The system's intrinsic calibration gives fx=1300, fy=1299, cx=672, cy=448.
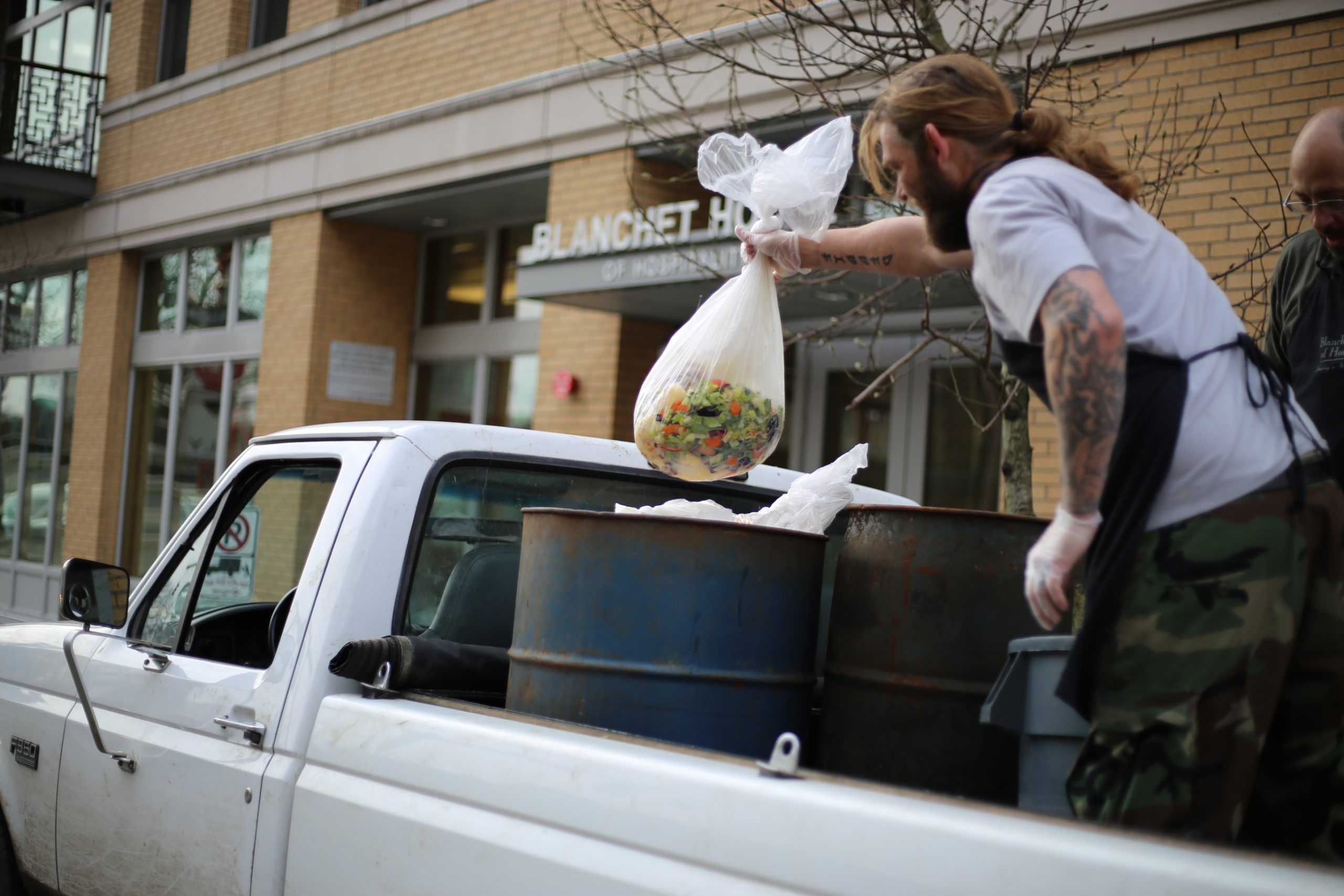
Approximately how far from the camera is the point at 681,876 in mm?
2039

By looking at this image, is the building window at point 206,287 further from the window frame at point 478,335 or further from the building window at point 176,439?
the window frame at point 478,335

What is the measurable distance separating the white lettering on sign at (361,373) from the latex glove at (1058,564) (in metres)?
11.4

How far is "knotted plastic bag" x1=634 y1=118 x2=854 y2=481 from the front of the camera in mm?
2957

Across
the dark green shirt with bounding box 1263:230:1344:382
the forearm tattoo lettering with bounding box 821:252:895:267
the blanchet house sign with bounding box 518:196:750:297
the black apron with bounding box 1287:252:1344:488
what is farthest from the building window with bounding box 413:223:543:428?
the black apron with bounding box 1287:252:1344:488

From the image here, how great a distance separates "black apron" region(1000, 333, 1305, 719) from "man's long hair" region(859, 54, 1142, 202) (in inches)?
14.8

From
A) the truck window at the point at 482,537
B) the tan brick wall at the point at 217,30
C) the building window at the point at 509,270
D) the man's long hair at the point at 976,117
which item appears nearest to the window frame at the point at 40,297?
the tan brick wall at the point at 217,30

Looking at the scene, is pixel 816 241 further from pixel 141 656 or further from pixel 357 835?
pixel 141 656

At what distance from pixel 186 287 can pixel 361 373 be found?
367 cm

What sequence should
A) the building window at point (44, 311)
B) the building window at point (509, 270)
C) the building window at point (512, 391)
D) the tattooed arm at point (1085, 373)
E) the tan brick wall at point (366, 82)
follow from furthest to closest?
the building window at point (44, 311)
the building window at point (509, 270)
the building window at point (512, 391)
the tan brick wall at point (366, 82)
the tattooed arm at point (1085, 373)

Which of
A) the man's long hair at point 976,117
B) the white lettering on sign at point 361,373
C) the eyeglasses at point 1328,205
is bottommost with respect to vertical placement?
the man's long hair at point 976,117

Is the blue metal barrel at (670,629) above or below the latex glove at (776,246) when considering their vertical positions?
below

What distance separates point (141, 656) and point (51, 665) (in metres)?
0.51

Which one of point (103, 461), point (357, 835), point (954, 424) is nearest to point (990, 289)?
point (357, 835)

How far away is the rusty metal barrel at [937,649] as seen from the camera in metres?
2.53
